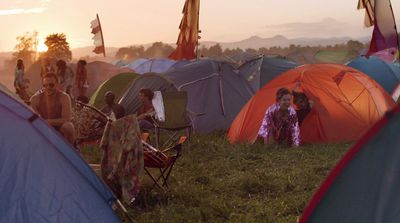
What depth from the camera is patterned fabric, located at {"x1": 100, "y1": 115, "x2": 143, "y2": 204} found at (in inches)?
262

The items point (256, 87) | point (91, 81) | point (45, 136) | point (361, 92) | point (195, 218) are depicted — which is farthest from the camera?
point (91, 81)

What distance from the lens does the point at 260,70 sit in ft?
54.3

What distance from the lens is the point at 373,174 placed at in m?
3.72

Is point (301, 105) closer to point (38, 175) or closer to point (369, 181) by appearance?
point (38, 175)

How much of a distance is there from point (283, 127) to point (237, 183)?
2954 millimetres

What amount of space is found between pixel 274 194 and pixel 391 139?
3.74 meters

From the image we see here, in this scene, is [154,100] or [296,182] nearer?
[296,182]

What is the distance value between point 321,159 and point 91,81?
1224 centimetres

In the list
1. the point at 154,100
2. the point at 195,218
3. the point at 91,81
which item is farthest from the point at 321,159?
the point at 91,81

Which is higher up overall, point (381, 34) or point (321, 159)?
point (381, 34)

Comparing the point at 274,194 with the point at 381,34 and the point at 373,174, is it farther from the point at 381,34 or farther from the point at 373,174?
the point at 373,174

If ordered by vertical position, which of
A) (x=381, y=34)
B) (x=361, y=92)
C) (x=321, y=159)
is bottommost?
(x=321, y=159)

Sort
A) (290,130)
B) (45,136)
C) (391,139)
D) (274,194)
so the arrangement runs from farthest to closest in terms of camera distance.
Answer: (290,130)
(274,194)
(45,136)
(391,139)

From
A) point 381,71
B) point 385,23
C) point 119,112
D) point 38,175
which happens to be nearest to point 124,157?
point 119,112
